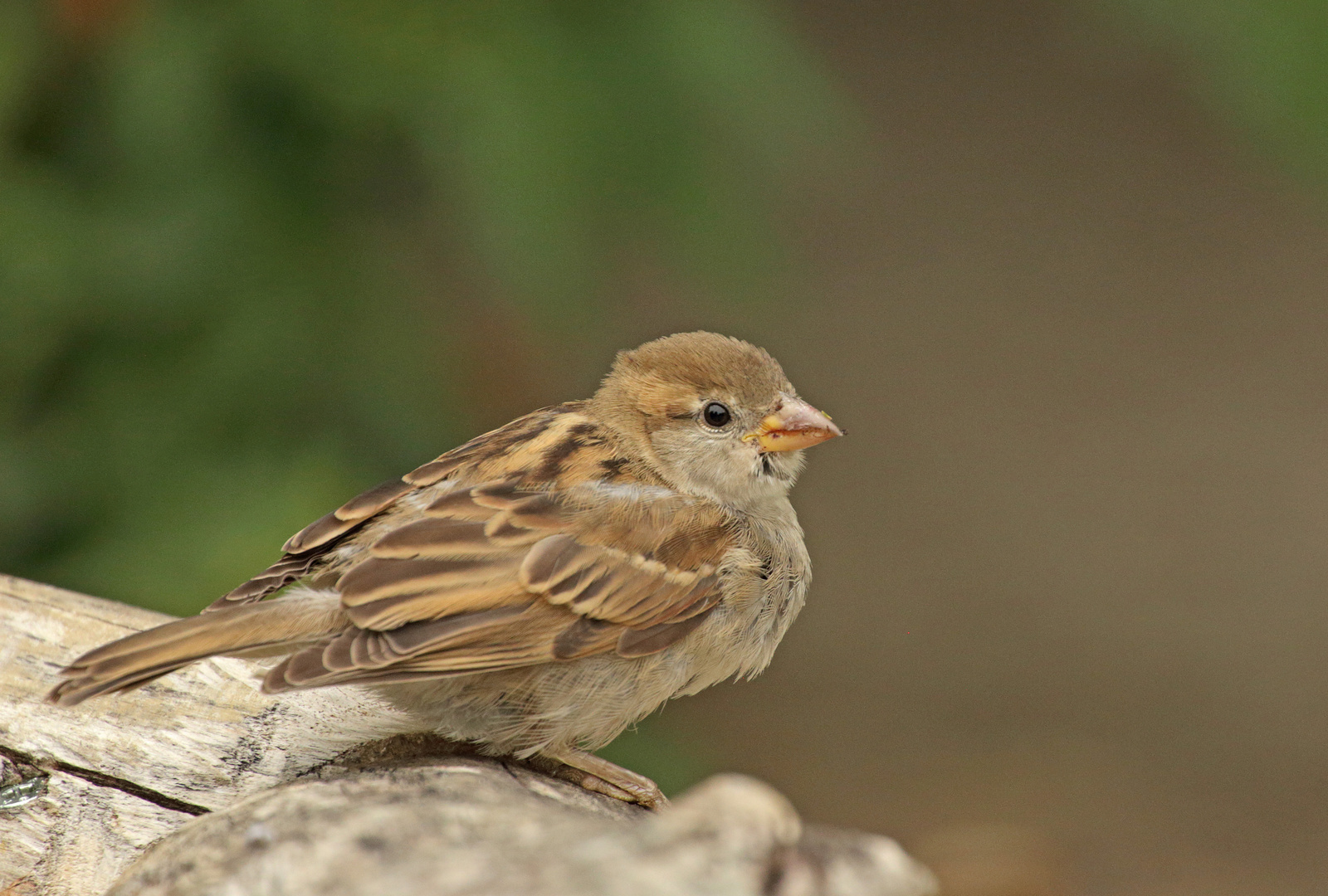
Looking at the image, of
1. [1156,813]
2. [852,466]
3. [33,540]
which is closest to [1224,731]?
[1156,813]

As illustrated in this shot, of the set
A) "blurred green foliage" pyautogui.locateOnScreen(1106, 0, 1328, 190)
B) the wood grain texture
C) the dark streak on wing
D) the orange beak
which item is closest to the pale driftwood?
the wood grain texture

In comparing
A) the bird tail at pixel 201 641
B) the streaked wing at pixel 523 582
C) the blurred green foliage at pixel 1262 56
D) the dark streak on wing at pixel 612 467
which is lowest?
the bird tail at pixel 201 641

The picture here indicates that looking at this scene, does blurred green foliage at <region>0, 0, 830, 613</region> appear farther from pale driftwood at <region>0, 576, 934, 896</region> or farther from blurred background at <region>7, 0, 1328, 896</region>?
pale driftwood at <region>0, 576, 934, 896</region>

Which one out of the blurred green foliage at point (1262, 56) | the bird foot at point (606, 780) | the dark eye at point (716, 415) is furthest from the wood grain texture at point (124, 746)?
the blurred green foliage at point (1262, 56)

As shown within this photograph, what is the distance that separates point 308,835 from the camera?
1786mm

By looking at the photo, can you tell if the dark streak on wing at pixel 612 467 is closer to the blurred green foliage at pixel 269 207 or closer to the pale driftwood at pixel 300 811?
the blurred green foliage at pixel 269 207

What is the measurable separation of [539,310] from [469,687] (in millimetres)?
849

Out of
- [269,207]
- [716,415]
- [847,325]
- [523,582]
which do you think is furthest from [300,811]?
[847,325]

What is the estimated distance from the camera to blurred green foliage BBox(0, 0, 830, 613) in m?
2.71

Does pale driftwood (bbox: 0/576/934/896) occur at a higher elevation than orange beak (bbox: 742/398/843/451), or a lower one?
lower

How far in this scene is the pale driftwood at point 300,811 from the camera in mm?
1499

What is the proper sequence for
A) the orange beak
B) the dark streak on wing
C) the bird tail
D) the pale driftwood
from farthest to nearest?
the orange beak < the dark streak on wing < the bird tail < the pale driftwood

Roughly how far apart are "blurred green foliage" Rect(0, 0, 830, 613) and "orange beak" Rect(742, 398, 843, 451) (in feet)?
0.91

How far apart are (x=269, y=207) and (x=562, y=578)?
1057mm
